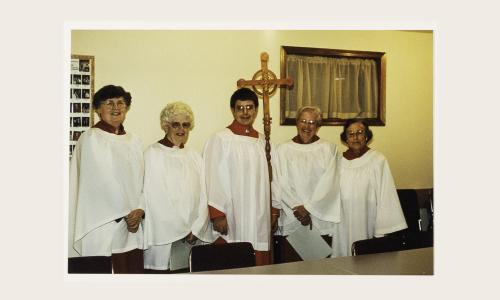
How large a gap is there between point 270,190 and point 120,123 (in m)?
1.35

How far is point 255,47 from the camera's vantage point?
4043 millimetres

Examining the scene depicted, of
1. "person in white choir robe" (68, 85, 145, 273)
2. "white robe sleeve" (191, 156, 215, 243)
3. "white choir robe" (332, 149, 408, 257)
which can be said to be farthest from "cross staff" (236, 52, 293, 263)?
"person in white choir robe" (68, 85, 145, 273)

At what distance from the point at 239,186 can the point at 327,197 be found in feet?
2.62

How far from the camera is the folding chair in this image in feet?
9.73

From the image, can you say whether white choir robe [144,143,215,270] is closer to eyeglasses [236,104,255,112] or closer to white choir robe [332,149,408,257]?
eyeglasses [236,104,255,112]

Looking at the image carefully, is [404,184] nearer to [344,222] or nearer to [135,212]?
[344,222]

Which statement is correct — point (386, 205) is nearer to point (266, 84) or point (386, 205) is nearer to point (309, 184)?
point (309, 184)

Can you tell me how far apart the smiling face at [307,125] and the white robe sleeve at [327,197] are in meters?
0.30

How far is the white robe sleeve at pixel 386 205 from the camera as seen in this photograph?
416cm

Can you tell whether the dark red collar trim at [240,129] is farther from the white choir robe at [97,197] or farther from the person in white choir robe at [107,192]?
the white choir robe at [97,197]

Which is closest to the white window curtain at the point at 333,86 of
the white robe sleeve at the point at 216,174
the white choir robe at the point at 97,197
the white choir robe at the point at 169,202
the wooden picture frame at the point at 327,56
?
the wooden picture frame at the point at 327,56

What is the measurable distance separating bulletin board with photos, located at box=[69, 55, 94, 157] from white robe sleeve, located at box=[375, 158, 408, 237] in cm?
251

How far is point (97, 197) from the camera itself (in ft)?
11.8

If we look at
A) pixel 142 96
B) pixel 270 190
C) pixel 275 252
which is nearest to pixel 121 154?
pixel 142 96
